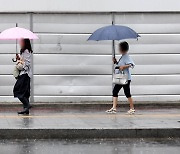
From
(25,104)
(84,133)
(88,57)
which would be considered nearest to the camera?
(84,133)

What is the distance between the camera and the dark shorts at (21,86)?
1173 centimetres

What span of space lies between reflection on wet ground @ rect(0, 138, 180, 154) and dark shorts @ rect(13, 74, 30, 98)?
7.87 feet

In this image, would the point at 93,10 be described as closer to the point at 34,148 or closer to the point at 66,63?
the point at 66,63

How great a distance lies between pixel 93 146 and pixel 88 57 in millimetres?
4779

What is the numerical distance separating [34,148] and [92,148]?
958 mm

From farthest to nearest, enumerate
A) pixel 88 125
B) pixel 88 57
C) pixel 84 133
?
pixel 88 57 → pixel 88 125 → pixel 84 133

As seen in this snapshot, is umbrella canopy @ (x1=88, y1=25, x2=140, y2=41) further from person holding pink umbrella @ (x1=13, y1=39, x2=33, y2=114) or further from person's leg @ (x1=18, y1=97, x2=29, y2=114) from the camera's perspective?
person's leg @ (x1=18, y1=97, x2=29, y2=114)

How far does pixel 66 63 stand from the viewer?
1359 centimetres

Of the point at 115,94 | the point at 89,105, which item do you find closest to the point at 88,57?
the point at 89,105

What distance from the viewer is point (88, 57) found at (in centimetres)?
1362

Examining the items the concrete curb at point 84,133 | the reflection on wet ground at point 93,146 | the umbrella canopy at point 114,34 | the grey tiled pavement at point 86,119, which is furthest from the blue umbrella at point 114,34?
the reflection on wet ground at point 93,146

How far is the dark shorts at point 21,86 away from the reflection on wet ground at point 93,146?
240 centimetres

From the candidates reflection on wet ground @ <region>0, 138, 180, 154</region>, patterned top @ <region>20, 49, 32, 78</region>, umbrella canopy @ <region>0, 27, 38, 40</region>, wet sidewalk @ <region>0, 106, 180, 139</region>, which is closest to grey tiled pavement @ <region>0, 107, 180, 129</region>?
wet sidewalk @ <region>0, 106, 180, 139</region>

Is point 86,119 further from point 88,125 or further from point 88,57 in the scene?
point 88,57
